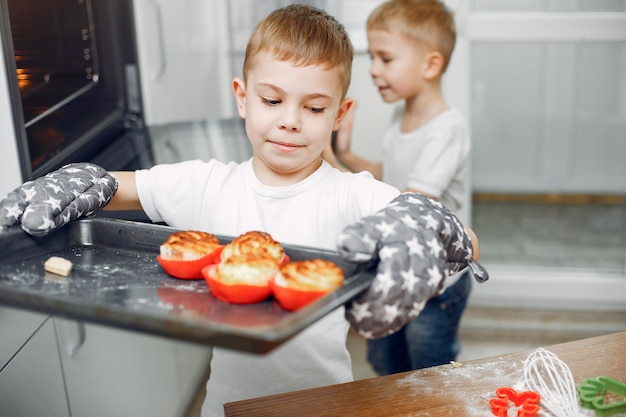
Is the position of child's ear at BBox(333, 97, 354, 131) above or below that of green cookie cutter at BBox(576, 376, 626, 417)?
above

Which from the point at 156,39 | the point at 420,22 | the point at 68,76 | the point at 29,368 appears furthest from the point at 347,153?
the point at 29,368

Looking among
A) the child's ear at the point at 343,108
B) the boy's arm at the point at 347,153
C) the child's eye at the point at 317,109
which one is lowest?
the boy's arm at the point at 347,153

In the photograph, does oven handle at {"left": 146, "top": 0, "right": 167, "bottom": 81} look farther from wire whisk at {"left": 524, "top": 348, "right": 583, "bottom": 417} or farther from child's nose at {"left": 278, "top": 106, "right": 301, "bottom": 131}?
wire whisk at {"left": 524, "top": 348, "right": 583, "bottom": 417}

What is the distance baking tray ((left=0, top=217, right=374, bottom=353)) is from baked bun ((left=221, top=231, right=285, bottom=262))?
0.04 metres

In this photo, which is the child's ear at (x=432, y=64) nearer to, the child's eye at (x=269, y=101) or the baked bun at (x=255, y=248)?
the child's eye at (x=269, y=101)

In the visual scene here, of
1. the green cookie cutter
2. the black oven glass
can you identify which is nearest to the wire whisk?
the green cookie cutter

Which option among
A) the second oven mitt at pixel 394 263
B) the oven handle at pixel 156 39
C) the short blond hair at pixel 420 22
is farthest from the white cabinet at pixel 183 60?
the second oven mitt at pixel 394 263

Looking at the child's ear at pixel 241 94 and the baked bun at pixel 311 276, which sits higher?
the child's ear at pixel 241 94

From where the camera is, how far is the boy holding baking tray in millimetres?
890

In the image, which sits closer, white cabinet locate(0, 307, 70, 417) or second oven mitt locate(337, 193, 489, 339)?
second oven mitt locate(337, 193, 489, 339)

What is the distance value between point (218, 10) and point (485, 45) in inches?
46.0

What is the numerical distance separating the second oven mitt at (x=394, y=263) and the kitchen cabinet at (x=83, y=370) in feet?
1.26

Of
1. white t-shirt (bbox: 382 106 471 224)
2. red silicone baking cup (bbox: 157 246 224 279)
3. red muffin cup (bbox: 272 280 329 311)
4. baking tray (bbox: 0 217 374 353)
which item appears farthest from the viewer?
white t-shirt (bbox: 382 106 471 224)

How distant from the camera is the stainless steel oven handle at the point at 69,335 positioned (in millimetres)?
1445
